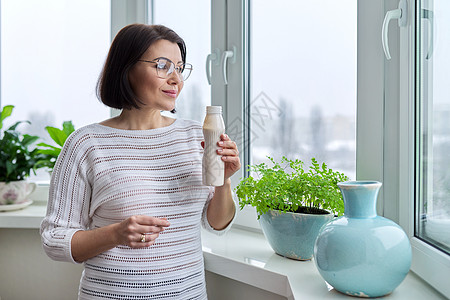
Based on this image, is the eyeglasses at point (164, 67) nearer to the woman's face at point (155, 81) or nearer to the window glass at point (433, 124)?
the woman's face at point (155, 81)

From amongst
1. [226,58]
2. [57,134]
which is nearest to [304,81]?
[226,58]

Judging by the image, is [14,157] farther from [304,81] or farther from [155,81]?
[304,81]

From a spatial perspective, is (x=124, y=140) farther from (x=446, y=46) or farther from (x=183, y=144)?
(x=446, y=46)

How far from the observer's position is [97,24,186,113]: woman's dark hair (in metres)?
1.09

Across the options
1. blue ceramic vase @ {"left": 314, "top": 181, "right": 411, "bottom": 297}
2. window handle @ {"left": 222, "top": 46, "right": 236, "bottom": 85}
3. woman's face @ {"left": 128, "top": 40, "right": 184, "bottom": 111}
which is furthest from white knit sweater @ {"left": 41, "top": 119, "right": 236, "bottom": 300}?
window handle @ {"left": 222, "top": 46, "right": 236, "bottom": 85}

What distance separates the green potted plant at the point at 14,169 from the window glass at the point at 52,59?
0.23 m

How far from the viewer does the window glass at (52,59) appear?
2.11 m

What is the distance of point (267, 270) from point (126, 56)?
696 millimetres

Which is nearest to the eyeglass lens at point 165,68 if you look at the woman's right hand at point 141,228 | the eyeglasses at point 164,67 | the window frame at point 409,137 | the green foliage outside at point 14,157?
the eyeglasses at point 164,67

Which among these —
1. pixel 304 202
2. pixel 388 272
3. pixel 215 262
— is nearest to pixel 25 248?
pixel 215 262

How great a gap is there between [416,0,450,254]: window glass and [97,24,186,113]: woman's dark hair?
2.15ft

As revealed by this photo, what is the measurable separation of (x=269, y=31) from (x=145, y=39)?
581 millimetres

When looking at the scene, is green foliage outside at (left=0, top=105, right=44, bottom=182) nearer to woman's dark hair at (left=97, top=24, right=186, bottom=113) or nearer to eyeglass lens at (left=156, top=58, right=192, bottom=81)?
woman's dark hair at (left=97, top=24, right=186, bottom=113)

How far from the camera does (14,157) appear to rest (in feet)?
6.27
